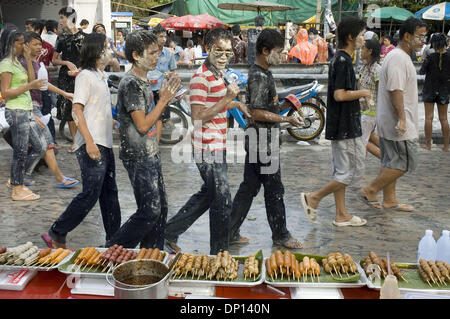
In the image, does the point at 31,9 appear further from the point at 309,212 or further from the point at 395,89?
the point at 395,89

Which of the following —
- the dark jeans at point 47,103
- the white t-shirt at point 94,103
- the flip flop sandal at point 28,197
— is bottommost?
the flip flop sandal at point 28,197

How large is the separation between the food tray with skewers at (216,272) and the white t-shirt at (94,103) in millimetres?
1656

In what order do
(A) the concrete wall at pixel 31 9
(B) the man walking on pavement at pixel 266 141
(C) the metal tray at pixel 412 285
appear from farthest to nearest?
(A) the concrete wall at pixel 31 9 < (B) the man walking on pavement at pixel 266 141 < (C) the metal tray at pixel 412 285

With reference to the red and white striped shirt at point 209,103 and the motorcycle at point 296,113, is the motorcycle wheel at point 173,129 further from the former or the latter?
the red and white striped shirt at point 209,103

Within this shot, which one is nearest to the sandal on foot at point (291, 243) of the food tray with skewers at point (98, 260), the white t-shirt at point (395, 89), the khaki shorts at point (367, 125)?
the white t-shirt at point (395, 89)

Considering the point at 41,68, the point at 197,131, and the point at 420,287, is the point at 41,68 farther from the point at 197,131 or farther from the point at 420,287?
the point at 420,287

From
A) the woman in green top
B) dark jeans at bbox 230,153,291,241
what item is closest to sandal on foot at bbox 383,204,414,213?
dark jeans at bbox 230,153,291,241

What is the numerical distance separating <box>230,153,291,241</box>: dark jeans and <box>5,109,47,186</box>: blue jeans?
288cm

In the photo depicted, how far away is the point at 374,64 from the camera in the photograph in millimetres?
6879

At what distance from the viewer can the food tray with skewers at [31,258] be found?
2.84 m

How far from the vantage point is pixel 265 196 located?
4.80 metres

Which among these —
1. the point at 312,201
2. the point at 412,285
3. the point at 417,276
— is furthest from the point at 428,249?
the point at 312,201
